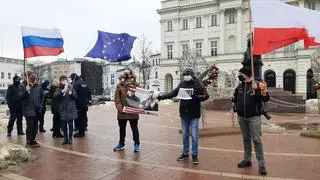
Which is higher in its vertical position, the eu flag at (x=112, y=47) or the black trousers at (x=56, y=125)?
the eu flag at (x=112, y=47)

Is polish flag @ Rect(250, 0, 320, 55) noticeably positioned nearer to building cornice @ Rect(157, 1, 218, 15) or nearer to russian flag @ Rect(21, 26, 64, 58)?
russian flag @ Rect(21, 26, 64, 58)

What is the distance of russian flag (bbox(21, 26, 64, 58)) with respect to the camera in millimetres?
12508

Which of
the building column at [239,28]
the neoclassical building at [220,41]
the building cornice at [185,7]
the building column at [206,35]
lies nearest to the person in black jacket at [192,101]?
the neoclassical building at [220,41]

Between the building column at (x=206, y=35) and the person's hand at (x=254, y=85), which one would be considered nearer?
the person's hand at (x=254, y=85)

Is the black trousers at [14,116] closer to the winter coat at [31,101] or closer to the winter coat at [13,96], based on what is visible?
the winter coat at [13,96]

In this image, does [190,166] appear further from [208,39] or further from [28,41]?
[208,39]

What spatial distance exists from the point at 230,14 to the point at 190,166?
63289 millimetres

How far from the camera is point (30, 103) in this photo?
37.6ft

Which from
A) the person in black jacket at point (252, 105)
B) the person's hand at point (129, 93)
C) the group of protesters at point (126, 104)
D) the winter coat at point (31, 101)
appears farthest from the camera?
the winter coat at point (31, 101)

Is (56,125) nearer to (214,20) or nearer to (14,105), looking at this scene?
(14,105)

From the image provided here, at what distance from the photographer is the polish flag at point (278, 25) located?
9938 millimetres

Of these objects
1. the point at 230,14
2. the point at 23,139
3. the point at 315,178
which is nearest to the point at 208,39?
the point at 230,14

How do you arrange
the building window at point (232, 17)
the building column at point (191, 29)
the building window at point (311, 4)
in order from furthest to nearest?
the building column at point (191, 29) → the building window at point (232, 17) → the building window at point (311, 4)

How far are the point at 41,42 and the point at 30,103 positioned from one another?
2.23 metres
